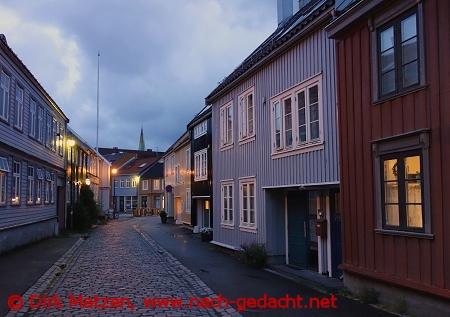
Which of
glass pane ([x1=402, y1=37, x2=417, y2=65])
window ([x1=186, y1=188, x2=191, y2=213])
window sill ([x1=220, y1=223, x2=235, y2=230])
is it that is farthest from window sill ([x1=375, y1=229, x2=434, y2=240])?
window ([x1=186, y1=188, x2=191, y2=213])

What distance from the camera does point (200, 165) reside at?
26453 mm

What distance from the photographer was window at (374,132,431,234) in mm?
7559

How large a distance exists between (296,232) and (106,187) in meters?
45.1

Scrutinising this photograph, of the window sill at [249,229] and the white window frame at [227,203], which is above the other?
the white window frame at [227,203]

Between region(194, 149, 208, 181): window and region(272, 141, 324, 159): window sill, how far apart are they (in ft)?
39.1

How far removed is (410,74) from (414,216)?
2.29 m

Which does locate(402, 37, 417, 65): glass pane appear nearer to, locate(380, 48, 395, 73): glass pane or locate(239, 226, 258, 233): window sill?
locate(380, 48, 395, 73): glass pane

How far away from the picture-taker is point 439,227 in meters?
7.23

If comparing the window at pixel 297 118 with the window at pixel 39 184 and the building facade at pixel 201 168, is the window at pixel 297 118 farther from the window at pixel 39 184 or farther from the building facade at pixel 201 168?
the window at pixel 39 184

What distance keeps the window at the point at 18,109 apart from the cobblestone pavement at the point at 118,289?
17.1ft

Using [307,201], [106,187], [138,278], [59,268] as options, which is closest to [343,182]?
[307,201]

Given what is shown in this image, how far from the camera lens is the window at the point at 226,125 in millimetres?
17494

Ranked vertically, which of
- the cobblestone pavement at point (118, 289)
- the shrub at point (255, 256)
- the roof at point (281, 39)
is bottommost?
the cobblestone pavement at point (118, 289)

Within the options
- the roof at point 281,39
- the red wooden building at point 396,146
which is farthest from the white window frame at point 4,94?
the red wooden building at point 396,146
